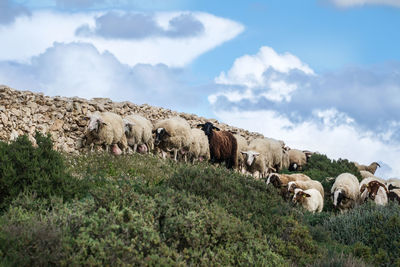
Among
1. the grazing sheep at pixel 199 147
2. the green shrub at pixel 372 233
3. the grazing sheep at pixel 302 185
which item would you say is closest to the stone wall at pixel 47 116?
the grazing sheep at pixel 199 147

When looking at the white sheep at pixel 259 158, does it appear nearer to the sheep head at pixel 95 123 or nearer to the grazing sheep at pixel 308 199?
the grazing sheep at pixel 308 199

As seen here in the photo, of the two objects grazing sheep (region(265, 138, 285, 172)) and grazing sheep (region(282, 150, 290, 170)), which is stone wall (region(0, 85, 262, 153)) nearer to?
grazing sheep (region(265, 138, 285, 172))

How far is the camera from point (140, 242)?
5.73 meters

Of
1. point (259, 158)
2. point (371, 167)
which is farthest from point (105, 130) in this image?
point (371, 167)

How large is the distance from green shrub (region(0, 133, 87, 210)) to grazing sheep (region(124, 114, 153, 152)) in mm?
11352

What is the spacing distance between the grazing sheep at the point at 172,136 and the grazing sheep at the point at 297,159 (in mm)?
9563

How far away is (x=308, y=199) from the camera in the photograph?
14742 millimetres

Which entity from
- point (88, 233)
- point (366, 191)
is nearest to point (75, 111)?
point (366, 191)

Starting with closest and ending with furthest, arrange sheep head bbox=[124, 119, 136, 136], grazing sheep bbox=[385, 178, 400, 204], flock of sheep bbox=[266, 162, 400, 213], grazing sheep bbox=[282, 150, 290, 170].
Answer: flock of sheep bbox=[266, 162, 400, 213] < grazing sheep bbox=[385, 178, 400, 204] < sheep head bbox=[124, 119, 136, 136] < grazing sheep bbox=[282, 150, 290, 170]

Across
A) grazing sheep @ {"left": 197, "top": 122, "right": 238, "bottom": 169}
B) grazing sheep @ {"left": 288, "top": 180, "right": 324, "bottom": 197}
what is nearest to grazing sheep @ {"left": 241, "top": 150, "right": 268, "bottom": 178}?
grazing sheep @ {"left": 197, "top": 122, "right": 238, "bottom": 169}

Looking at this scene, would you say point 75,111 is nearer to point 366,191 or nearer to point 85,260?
point 366,191

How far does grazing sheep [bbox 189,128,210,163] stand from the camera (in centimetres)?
2137

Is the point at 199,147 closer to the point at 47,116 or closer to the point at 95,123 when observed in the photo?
the point at 95,123

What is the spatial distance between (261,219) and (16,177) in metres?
4.30
